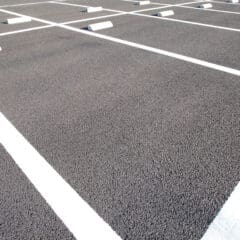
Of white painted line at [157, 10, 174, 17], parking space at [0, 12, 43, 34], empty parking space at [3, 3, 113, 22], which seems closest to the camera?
parking space at [0, 12, 43, 34]

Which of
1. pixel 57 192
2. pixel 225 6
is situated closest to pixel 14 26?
pixel 57 192

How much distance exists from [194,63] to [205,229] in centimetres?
407

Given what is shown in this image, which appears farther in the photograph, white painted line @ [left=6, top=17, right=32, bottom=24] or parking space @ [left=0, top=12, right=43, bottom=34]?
white painted line @ [left=6, top=17, right=32, bottom=24]

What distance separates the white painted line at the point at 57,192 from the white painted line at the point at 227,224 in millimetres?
691

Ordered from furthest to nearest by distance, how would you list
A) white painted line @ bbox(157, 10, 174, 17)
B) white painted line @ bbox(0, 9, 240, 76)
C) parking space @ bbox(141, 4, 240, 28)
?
white painted line @ bbox(157, 10, 174, 17) < parking space @ bbox(141, 4, 240, 28) < white painted line @ bbox(0, 9, 240, 76)

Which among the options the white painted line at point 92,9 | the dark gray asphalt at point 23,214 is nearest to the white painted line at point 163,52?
the white painted line at point 92,9

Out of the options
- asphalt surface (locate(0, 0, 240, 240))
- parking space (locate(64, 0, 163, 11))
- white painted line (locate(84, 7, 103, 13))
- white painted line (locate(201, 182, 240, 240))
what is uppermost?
white painted line (locate(201, 182, 240, 240))

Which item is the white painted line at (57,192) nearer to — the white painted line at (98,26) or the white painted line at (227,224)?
the white painted line at (227,224)

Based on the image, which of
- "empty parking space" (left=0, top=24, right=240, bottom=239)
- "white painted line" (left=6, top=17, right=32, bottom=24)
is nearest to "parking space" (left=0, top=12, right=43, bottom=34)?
"white painted line" (left=6, top=17, right=32, bottom=24)

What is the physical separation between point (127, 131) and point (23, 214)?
1.56 m

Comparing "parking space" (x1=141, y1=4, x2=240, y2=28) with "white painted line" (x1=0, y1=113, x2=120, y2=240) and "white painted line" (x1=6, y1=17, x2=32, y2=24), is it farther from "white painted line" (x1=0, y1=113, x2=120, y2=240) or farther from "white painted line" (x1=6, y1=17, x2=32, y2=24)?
"white painted line" (x1=0, y1=113, x2=120, y2=240)

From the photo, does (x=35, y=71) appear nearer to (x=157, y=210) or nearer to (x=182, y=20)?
(x=157, y=210)

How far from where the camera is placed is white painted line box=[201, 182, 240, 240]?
2.54 m

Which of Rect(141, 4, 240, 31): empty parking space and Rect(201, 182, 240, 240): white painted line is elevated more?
Rect(201, 182, 240, 240): white painted line
